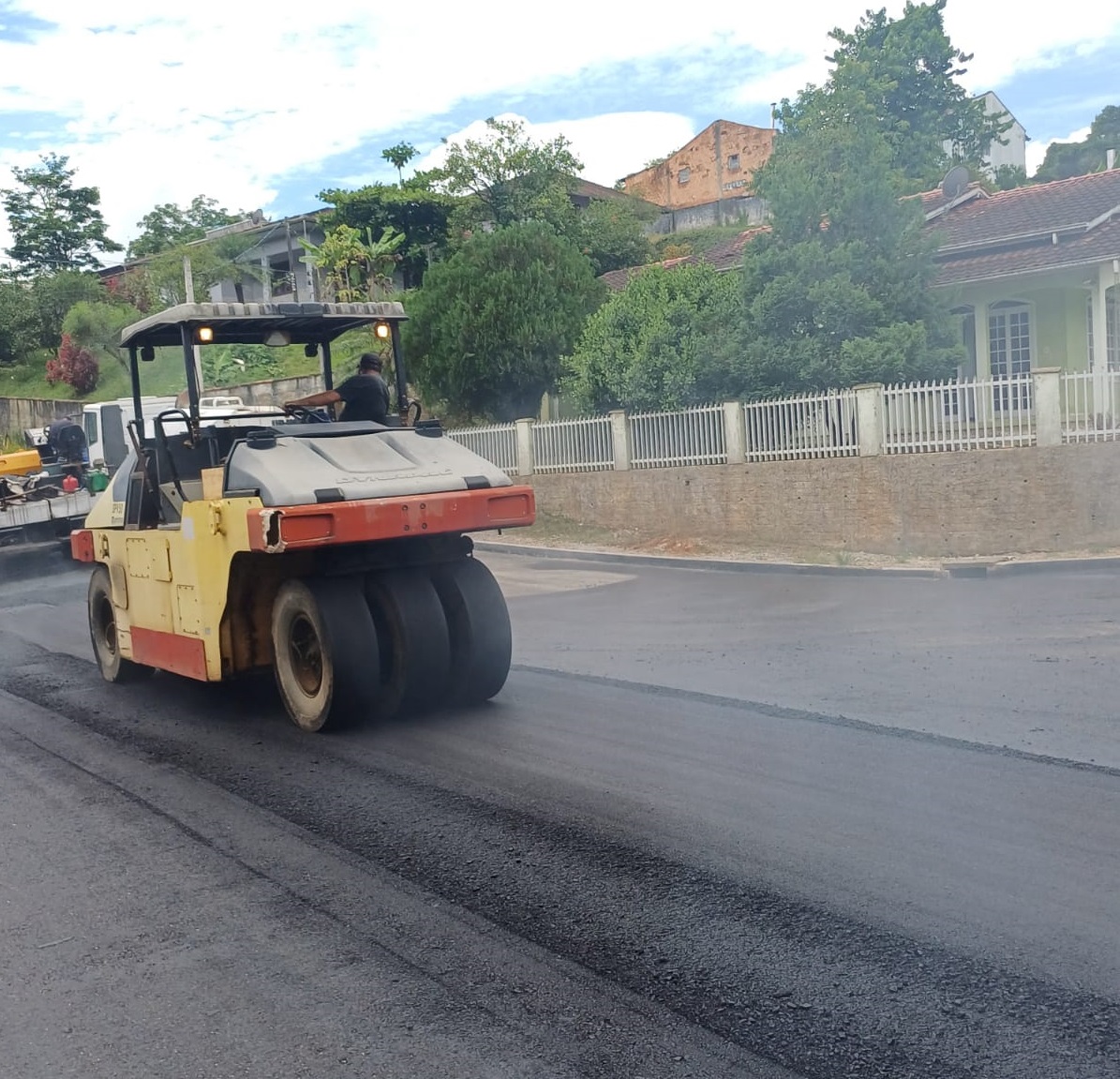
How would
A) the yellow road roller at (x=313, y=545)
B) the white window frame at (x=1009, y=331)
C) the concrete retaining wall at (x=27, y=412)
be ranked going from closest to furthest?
the yellow road roller at (x=313, y=545) → the white window frame at (x=1009, y=331) → the concrete retaining wall at (x=27, y=412)

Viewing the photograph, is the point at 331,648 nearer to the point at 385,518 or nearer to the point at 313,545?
the point at 313,545

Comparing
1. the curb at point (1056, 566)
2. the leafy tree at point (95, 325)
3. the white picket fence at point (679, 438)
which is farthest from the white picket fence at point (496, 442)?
the leafy tree at point (95, 325)

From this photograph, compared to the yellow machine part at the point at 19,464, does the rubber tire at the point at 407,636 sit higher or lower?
lower

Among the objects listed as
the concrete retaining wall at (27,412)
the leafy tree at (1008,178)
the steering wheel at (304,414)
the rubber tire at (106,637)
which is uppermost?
the leafy tree at (1008,178)

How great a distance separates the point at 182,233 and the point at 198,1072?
185 ft

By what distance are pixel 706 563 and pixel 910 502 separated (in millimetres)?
2741

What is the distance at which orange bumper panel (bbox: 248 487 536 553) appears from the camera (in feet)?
22.1

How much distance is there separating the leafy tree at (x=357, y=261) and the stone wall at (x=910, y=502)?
19353mm

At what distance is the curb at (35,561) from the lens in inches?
700

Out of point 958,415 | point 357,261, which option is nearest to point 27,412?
point 357,261

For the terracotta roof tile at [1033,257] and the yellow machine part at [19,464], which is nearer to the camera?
the yellow machine part at [19,464]

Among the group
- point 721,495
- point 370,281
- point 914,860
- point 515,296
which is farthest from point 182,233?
point 914,860

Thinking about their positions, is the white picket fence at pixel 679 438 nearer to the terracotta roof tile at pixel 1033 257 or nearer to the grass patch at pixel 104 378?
the terracotta roof tile at pixel 1033 257

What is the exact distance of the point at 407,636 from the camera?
292 inches
